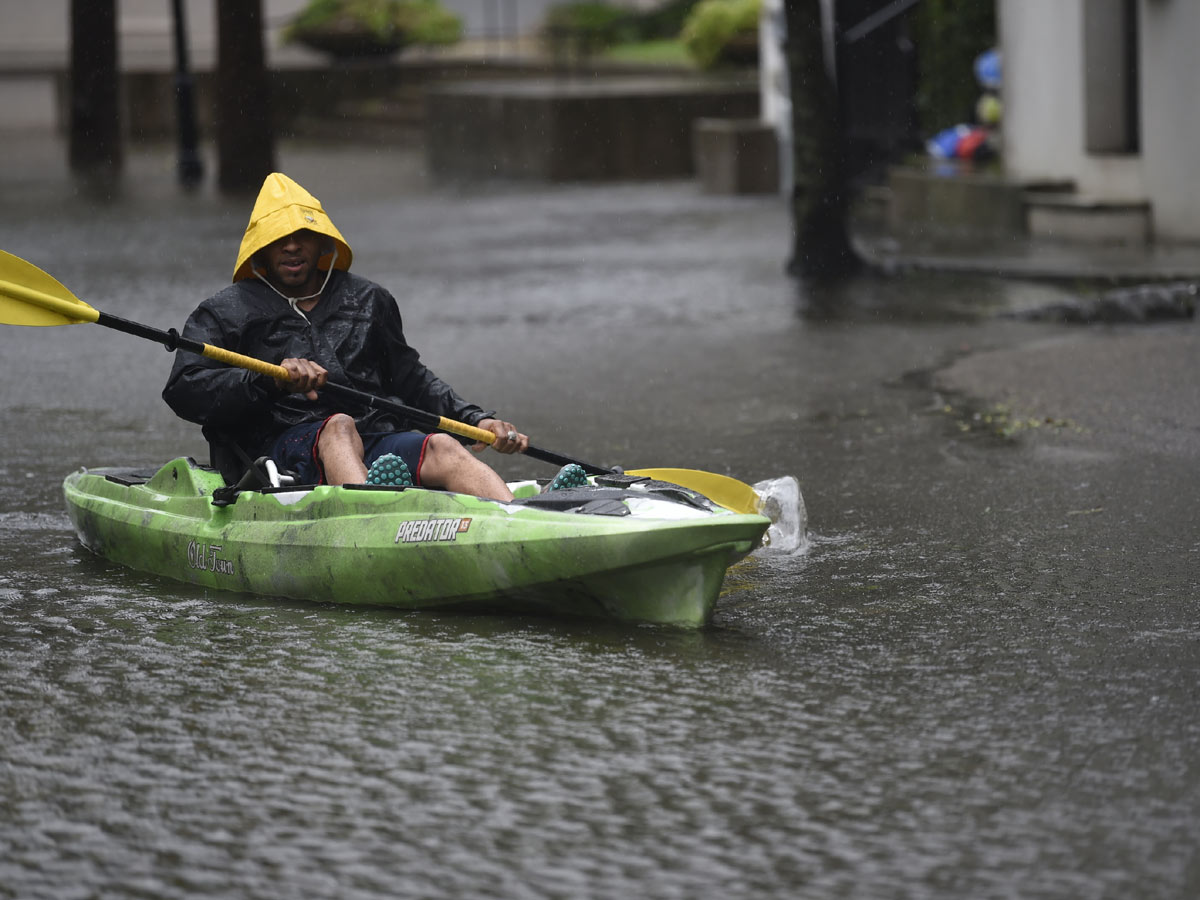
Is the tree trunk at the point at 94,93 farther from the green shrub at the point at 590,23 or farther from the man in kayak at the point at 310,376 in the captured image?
the man in kayak at the point at 310,376

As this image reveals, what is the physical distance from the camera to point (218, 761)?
14.5ft

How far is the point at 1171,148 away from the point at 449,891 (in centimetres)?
1297

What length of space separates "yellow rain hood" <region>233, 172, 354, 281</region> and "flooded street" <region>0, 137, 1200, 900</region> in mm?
1137

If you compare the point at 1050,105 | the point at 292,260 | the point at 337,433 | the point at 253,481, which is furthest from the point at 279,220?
the point at 1050,105

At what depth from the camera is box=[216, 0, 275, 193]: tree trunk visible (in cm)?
2284

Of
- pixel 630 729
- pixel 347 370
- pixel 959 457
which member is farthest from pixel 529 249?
pixel 630 729

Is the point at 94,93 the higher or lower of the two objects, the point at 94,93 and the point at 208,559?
the higher

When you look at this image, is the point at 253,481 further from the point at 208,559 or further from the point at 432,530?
the point at 432,530

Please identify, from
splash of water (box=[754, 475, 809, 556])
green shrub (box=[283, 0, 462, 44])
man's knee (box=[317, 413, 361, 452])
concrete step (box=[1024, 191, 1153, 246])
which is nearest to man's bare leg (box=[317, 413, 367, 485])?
man's knee (box=[317, 413, 361, 452])

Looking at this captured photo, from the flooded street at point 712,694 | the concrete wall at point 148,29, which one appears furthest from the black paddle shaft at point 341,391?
the concrete wall at point 148,29

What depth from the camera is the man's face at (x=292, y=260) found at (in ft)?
21.0

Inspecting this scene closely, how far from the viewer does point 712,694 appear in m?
4.82

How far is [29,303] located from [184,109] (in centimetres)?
1938

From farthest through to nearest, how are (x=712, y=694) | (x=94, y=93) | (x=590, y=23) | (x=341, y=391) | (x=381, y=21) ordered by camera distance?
(x=590, y=23) < (x=381, y=21) < (x=94, y=93) < (x=341, y=391) < (x=712, y=694)
